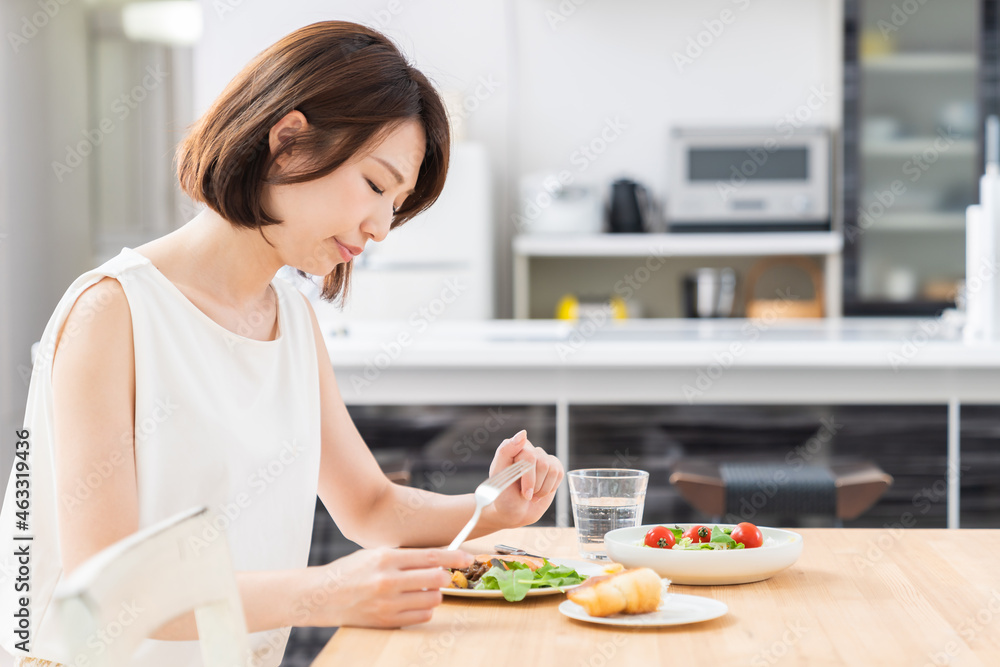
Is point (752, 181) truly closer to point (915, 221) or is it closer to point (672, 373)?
point (915, 221)

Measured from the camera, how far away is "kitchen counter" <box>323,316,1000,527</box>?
7.36ft

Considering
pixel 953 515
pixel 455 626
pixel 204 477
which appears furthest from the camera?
pixel 953 515

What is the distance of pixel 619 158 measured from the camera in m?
4.41

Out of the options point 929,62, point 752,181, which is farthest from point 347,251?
point 929,62

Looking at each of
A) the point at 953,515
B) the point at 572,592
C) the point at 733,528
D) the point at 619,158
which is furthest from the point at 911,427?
the point at 619,158

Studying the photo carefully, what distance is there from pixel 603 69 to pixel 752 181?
0.89 meters

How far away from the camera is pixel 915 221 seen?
13.3 ft

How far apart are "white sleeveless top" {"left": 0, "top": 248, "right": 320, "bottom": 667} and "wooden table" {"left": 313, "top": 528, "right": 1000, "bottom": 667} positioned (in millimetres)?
263

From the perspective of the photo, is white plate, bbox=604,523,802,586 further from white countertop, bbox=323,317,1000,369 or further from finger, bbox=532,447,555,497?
white countertop, bbox=323,317,1000,369

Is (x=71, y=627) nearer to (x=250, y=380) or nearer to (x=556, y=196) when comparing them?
(x=250, y=380)

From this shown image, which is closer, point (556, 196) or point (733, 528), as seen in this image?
point (733, 528)

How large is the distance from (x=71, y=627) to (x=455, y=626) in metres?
0.40

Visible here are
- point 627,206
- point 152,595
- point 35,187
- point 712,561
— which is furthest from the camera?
point 627,206

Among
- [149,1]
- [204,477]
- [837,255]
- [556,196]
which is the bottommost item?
[204,477]
